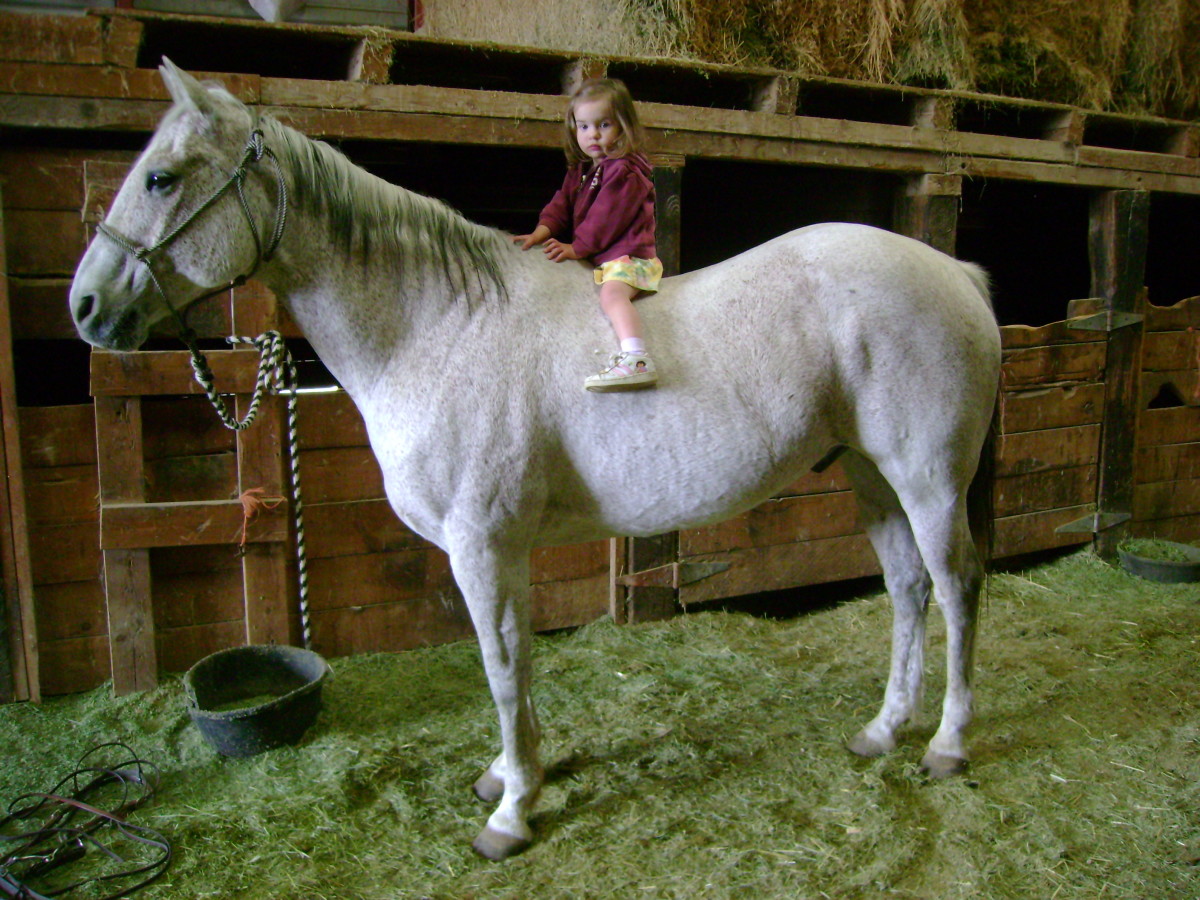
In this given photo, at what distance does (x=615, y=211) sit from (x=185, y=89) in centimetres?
109

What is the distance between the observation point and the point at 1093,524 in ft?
14.5

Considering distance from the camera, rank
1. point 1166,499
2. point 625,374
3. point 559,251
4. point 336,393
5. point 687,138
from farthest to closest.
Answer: point 1166,499 < point 687,138 < point 336,393 < point 559,251 < point 625,374

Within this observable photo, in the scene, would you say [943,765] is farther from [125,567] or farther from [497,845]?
[125,567]

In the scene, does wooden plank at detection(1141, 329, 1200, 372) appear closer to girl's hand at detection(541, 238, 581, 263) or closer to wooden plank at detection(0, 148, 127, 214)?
girl's hand at detection(541, 238, 581, 263)

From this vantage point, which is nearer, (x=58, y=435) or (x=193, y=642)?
(x=58, y=435)

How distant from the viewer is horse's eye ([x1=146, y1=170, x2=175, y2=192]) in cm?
181

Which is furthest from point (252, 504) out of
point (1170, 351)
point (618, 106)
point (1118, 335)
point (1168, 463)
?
point (1168, 463)

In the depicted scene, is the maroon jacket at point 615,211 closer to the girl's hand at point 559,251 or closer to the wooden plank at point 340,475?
the girl's hand at point 559,251

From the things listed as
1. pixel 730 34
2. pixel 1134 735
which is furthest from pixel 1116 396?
pixel 730 34

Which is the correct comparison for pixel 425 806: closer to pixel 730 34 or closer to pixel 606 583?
pixel 606 583

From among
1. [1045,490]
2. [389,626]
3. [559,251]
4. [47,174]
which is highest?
[47,174]

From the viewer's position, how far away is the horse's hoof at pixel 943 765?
8.18 ft

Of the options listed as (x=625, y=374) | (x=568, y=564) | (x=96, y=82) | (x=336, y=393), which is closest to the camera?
(x=625, y=374)

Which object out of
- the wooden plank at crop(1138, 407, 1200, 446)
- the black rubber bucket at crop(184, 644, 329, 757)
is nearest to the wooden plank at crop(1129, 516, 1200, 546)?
the wooden plank at crop(1138, 407, 1200, 446)
